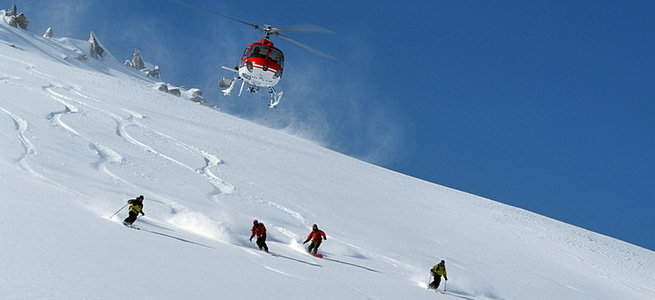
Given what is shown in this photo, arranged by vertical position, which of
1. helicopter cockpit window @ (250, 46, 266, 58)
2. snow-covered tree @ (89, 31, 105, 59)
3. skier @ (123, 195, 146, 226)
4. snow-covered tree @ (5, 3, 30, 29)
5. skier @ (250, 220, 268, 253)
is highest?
snow-covered tree @ (89, 31, 105, 59)

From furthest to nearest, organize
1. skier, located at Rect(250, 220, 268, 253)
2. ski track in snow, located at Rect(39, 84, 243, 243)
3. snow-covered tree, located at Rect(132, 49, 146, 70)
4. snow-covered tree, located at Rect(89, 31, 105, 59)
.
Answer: snow-covered tree, located at Rect(132, 49, 146, 70), snow-covered tree, located at Rect(89, 31, 105, 59), ski track in snow, located at Rect(39, 84, 243, 243), skier, located at Rect(250, 220, 268, 253)

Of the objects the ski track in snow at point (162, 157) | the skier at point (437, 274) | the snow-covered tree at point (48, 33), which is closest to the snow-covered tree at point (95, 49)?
the snow-covered tree at point (48, 33)

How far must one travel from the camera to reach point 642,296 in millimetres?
17109

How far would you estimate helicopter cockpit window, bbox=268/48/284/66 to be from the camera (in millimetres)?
20203

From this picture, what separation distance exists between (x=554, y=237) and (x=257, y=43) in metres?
17.1

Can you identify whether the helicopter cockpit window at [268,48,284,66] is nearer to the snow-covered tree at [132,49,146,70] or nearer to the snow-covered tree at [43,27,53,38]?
the snow-covered tree at [43,27,53,38]

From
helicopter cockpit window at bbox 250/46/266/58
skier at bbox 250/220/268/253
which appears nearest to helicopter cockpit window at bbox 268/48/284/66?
helicopter cockpit window at bbox 250/46/266/58

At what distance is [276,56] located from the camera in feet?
66.9

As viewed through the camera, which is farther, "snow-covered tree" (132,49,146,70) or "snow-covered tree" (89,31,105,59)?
"snow-covered tree" (132,49,146,70)

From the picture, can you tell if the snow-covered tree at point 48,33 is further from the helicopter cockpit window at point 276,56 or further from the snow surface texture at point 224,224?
the helicopter cockpit window at point 276,56

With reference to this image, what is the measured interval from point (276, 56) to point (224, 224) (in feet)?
34.4

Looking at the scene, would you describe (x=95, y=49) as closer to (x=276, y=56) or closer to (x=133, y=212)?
(x=276, y=56)

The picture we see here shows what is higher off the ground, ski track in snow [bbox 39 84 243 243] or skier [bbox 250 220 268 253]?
ski track in snow [bbox 39 84 243 243]

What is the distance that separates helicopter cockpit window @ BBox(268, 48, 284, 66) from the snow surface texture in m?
5.13
